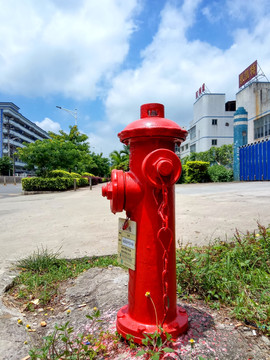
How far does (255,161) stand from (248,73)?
13276 millimetres

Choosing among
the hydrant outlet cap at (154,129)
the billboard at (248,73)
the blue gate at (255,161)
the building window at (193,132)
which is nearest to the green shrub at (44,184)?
the blue gate at (255,161)

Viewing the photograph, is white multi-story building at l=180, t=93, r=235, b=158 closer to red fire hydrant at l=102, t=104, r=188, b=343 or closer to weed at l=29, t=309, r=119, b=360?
red fire hydrant at l=102, t=104, r=188, b=343

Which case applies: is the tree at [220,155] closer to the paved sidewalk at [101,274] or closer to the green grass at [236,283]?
the paved sidewalk at [101,274]

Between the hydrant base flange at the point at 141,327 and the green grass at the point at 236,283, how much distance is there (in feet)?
1.39

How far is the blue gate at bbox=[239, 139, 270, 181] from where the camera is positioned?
17938mm

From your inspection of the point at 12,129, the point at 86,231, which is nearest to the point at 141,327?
the point at 86,231

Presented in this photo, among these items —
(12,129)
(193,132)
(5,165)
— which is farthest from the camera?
(12,129)

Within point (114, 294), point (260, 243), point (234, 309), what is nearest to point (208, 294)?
point (234, 309)

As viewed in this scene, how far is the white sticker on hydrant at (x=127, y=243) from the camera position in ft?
4.80

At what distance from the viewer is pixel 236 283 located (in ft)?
6.29

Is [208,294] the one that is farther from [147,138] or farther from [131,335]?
[147,138]

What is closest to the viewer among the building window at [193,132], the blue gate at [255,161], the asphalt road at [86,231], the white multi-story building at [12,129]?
the asphalt road at [86,231]

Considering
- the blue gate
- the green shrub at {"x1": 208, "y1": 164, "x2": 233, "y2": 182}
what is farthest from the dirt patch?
the green shrub at {"x1": 208, "y1": 164, "x2": 233, "y2": 182}

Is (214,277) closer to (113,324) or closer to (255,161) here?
(113,324)
